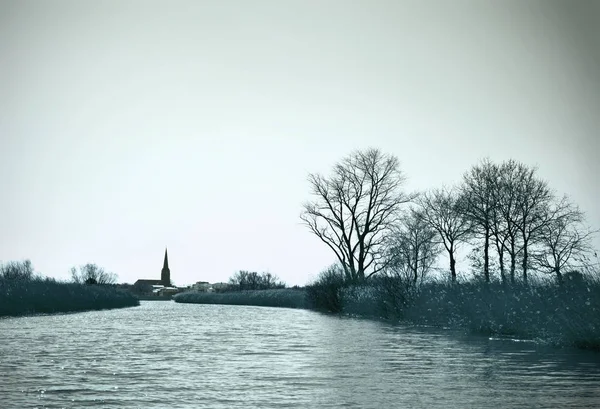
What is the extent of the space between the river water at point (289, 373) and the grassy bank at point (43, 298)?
17.8m

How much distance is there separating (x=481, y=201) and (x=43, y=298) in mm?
32225

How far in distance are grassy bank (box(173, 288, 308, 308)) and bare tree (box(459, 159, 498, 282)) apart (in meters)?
22.6

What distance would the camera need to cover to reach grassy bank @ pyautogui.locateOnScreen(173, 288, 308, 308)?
69.3 m

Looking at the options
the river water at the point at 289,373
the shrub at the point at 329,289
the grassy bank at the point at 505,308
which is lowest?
the river water at the point at 289,373

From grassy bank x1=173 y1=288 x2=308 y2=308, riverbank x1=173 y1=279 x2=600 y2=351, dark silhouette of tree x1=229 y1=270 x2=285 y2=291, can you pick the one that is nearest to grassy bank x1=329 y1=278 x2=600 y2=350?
riverbank x1=173 y1=279 x2=600 y2=351

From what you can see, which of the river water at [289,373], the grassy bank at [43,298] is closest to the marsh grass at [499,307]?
the river water at [289,373]

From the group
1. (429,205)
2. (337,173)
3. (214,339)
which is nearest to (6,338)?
(214,339)

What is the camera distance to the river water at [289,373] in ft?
34.0

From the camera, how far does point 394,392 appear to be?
1132cm

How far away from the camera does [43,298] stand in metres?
43.1

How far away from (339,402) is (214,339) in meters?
14.0

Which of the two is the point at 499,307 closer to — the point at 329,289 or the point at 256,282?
the point at 329,289

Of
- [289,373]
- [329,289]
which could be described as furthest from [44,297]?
[289,373]

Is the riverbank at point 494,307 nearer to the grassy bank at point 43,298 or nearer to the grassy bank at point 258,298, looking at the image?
the grassy bank at point 258,298
